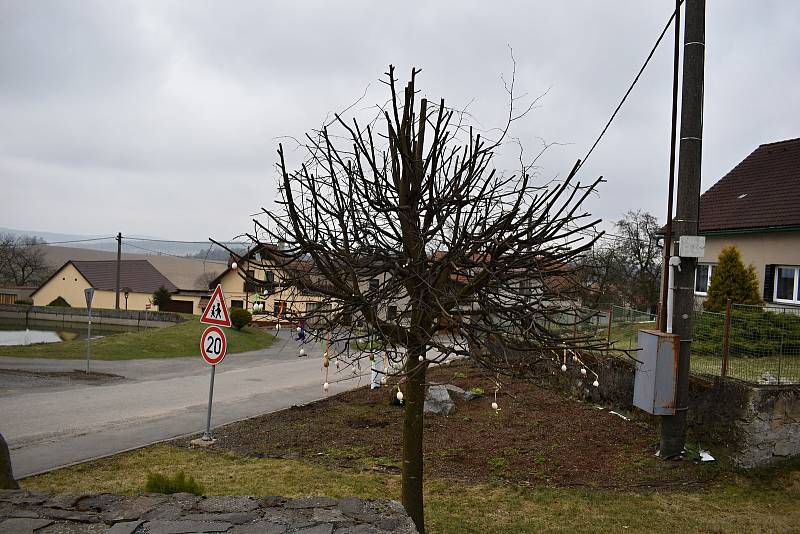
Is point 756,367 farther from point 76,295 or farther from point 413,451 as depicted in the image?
point 76,295

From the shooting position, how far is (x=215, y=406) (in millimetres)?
13188

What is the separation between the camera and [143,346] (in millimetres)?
23672

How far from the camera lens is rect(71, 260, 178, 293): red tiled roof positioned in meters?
56.1

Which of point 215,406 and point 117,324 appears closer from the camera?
point 215,406

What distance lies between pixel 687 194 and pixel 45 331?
39.2 meters

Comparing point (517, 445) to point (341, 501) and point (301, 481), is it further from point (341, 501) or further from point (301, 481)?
point (341, 501)

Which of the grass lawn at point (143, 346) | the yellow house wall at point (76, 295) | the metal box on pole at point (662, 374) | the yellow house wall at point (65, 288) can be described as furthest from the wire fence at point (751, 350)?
the yellow house wall at point (65, 288)

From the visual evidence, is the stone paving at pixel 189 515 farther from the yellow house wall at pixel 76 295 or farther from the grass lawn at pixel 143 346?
the yellow house wall at pixel 76 295

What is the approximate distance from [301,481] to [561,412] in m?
5.54

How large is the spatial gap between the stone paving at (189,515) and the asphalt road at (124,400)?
1332 mm

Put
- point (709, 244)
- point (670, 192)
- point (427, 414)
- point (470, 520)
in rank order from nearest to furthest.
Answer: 1. point (470, 520)
2. point (670, 192)
3. point (427, 414)
4. point (709, 244)

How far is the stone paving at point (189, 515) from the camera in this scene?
4125 millimetres

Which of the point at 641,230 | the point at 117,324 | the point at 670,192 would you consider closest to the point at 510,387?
the point at 670,192

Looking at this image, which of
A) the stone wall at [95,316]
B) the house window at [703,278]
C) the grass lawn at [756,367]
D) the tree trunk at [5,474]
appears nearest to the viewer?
the tree trunk at [5,474]
